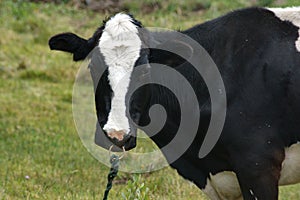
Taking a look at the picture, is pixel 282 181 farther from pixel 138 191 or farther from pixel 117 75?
pixel 117 75

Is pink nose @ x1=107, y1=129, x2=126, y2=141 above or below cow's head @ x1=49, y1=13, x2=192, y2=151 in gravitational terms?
below

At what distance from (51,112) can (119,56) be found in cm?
625

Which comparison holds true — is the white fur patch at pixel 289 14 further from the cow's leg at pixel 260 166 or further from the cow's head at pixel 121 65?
the cow's leg at pixel 260 166

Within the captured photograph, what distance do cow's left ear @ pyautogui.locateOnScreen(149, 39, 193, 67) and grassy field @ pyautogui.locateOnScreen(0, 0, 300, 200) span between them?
934 millimetres

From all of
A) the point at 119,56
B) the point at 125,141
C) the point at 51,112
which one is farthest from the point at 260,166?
the point at 51,112

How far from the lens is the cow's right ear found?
19.5 feet

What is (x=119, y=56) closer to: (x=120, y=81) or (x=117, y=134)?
(x=120, y=81)

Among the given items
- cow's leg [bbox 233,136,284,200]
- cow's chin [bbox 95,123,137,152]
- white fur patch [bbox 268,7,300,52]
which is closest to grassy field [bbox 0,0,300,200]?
cow's chin [bbox 95,123,137,152]

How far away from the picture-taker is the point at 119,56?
18.5 ft

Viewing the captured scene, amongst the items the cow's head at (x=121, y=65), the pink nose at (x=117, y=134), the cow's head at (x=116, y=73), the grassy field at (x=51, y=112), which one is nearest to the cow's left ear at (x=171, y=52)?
the cow's head at (x=121, y=65)

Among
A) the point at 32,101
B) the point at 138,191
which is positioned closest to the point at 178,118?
the point at 138,191

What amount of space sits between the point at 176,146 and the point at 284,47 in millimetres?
1161

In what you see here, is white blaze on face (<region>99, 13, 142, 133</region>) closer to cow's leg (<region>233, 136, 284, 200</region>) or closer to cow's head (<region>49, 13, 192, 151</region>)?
cow's head (<region>49, 13, 192, 151</region>)

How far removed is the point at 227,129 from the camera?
5.65m
